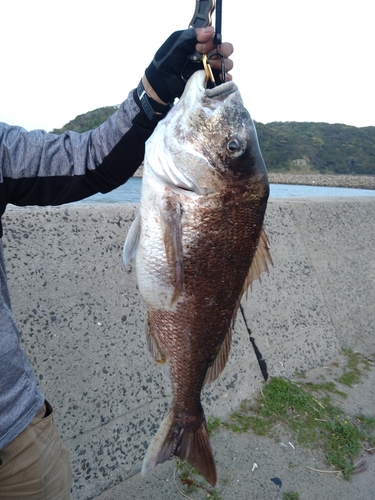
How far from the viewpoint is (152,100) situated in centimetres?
167

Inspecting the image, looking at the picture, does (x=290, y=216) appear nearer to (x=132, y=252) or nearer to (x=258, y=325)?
(x=258, y=325)

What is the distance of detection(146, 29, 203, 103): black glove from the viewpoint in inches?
61.1

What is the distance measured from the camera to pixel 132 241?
5.67ft

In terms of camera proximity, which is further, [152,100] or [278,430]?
[278,430]

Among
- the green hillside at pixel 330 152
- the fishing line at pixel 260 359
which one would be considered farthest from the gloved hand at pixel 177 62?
the green hillside at pixel 330 152

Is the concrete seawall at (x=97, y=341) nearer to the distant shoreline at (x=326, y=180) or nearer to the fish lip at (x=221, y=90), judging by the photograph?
the fish lip at (x=221, y=90)

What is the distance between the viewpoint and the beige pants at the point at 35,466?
5.10 feet

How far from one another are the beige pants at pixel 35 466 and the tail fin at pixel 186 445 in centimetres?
44

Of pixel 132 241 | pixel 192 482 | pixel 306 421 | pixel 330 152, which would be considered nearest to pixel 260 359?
pixel 306 421

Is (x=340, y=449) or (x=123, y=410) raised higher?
(x=123, y=410)

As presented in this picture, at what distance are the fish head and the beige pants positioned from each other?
1.22 meters

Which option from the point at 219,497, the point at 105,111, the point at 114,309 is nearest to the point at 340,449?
the point at 219,497

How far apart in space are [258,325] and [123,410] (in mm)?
1654

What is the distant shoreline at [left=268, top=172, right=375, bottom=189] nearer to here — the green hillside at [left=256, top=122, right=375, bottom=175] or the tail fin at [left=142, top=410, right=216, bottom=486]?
the green hillside at [left=256, top=122, right=375, bottom=175]
